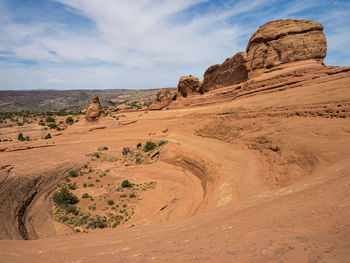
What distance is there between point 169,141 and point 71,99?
132088mm

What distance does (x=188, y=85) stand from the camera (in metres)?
37.1

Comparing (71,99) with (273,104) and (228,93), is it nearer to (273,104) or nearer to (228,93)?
(228,93)

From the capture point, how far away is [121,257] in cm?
325

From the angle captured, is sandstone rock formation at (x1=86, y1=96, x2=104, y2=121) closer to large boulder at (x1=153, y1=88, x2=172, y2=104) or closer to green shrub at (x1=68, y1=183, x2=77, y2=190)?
large boulder at (x1=153, y1=88, x2=172, y2=104)

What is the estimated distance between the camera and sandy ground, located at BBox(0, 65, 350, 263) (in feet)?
9.78

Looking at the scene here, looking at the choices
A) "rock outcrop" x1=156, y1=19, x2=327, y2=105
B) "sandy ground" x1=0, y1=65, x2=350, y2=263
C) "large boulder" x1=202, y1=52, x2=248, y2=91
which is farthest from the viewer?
"large boulder" x1=202, y1=52, x2=248, y2=91

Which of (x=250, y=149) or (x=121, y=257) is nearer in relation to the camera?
(x=121, y=257)

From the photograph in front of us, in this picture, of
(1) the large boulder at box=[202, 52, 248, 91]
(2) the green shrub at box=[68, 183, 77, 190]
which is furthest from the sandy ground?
(1) the large boulder at box=[202, 52, 248, 91]

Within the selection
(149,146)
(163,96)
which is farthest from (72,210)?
(163,96)

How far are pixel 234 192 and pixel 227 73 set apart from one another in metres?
26.7

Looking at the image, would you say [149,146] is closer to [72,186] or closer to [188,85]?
[72,186]

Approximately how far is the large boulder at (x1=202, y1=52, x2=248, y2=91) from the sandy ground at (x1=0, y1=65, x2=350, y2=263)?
7.62 m

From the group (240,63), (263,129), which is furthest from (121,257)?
(240,63)

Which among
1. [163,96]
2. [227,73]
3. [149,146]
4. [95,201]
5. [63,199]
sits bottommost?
[95,201]
